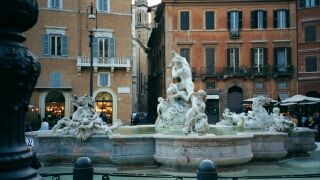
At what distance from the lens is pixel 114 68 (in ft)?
104

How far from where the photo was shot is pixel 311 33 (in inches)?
1336

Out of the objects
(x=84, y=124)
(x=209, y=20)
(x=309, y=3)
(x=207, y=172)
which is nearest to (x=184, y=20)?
(x=209, y=20)

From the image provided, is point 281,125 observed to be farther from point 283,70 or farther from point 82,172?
point 283,70

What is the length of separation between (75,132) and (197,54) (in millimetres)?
27181

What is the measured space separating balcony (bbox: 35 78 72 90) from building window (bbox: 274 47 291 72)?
18.3m

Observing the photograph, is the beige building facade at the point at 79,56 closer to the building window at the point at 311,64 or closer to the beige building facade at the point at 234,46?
the beige building facade at the point at 234,46

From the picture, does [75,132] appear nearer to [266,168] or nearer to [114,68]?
[266,168]

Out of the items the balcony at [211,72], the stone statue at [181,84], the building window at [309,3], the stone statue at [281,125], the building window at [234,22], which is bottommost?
the stone statue at [281,125]

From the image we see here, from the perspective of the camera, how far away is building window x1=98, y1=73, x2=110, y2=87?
31.6 metres

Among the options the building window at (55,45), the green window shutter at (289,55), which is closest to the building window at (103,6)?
the building window at (55,45)

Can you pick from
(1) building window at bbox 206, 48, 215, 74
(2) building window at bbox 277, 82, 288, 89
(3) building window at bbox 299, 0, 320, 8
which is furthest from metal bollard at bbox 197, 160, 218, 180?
(3) building window at bbox 299, 0, 320, 8

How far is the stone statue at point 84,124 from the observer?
888 cm

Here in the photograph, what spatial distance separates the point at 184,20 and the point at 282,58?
381 inches

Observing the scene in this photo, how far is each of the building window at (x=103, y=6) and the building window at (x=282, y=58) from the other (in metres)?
15.6
